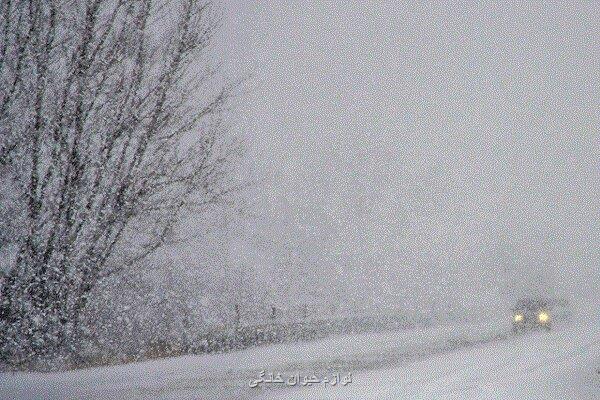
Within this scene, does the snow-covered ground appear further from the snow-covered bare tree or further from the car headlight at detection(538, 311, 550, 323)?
the car headlight at detection(538, 311, 550, 323)

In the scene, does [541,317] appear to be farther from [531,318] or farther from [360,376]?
[360,376]

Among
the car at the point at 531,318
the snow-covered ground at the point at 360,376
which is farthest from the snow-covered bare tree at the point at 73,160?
the car at the point at 531,318

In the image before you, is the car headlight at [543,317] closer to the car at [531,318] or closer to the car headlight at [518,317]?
the car at [531,318]

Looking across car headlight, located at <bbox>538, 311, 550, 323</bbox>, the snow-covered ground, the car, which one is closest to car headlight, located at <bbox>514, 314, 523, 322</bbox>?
the car

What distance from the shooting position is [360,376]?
10.6 metres

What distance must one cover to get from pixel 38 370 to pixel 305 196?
1328 inches

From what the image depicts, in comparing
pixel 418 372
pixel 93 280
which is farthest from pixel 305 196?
pixel 93 280

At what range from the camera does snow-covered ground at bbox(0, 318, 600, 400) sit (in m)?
8.60

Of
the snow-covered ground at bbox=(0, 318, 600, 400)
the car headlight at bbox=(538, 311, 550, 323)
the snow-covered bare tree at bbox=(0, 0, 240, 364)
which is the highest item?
the snow-covered bare tree at bbox=(0, 0, 240, 364)

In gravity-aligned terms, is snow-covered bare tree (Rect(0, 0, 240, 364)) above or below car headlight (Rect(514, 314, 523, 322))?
above

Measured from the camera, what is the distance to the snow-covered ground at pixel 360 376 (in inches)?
339

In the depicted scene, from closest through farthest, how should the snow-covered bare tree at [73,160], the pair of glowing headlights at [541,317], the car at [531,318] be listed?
the snow-covered bare tree at [73,160] < the car at [531,318] < the pair of glowing headlights at [541,317]

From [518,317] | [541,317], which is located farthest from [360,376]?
[541,317]

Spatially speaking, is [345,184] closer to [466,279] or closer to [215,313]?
[466,279]
